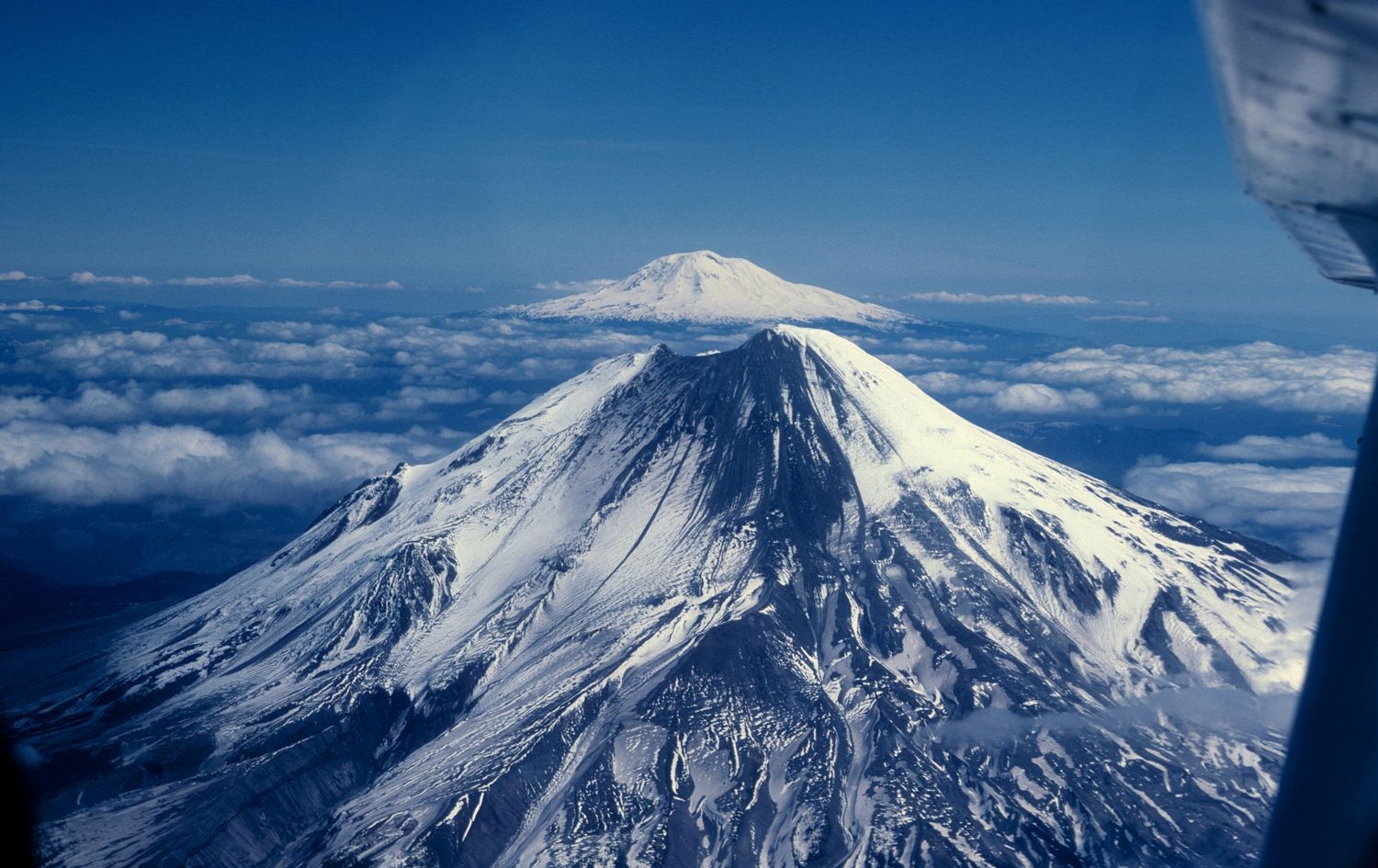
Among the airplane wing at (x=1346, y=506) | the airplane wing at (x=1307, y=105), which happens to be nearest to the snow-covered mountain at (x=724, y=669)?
the airplane wing at (x=1346, y=506)

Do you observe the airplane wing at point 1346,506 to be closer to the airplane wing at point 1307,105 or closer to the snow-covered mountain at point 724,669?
the airplane wing at point 1307,105

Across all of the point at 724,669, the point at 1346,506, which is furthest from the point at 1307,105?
the point at 724,669

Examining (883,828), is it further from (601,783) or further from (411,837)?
(411,837)

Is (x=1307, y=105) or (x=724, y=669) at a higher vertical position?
(x=1307, y=105)

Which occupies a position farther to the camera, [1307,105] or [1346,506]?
[1346,506]

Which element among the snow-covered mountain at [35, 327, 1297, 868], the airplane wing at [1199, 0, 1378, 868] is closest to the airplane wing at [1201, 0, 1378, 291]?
the airplane wing at [1199, 0, 1378, 868]

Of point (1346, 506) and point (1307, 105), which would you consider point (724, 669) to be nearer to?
point (1346, 506)
